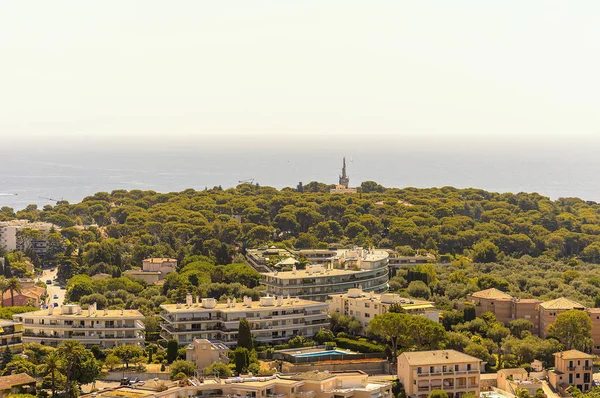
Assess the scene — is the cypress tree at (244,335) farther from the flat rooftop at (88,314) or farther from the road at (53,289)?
the road at (53,289)

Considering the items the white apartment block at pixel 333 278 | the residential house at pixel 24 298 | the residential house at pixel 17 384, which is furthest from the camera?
the residential house at pixel 24 298

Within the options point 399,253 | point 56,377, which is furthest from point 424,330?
point 399,253

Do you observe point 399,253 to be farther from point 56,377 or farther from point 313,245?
point 56,377

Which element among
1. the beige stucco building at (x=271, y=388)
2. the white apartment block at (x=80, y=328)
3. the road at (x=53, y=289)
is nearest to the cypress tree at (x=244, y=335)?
the white apartment block at (x=80, y=328)

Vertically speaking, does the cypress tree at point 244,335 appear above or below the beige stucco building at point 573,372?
above

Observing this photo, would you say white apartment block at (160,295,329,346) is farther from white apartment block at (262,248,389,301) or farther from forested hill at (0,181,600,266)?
forested hill at (0,181,600,266)
